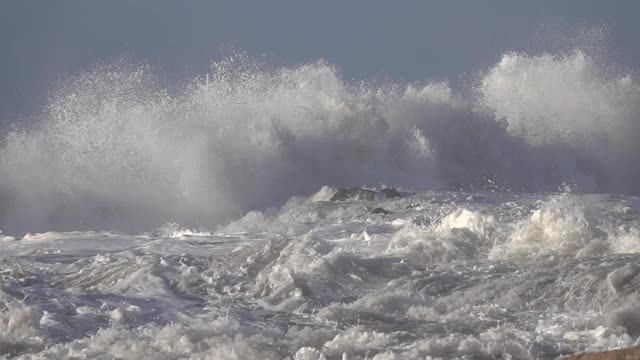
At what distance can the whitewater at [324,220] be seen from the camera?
361 inches

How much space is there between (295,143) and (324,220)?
9136mm

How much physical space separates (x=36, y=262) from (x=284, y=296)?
468 cm

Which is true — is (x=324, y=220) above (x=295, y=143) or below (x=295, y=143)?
below

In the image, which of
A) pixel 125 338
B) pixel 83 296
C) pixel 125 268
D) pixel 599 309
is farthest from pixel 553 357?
pixel 125 268

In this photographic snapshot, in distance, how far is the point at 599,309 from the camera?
30.9 ft

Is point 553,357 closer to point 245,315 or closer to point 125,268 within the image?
point 245,315

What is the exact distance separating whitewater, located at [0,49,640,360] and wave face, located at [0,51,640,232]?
0.20 feet

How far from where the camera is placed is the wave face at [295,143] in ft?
84.4

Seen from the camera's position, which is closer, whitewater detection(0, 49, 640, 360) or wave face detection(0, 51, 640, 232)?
whitewater detection(0, 49, 640, 360)

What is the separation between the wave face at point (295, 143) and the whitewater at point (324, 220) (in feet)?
0.20

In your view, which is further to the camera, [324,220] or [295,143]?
[295,143]

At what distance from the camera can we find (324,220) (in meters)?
19.1

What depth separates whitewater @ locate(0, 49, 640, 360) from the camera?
9180 mm

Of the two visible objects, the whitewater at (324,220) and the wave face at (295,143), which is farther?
the wave face at (295,143)
